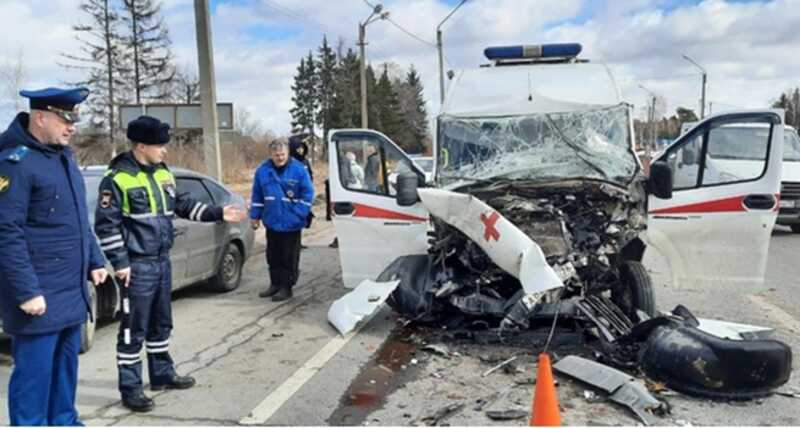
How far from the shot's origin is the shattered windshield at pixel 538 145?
6199 millimetres

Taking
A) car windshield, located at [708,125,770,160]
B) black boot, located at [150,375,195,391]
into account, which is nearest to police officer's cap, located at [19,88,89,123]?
black boot, located at [150,375,195,391]

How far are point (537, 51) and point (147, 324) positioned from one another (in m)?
5.52

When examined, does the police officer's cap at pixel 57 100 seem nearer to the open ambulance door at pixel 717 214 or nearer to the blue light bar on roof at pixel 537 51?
the open ambulance door at pixel 717 214

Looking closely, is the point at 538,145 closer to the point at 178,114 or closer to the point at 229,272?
the point at 229,272

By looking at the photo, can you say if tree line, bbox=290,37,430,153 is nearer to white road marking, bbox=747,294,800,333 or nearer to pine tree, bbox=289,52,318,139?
pine tree, bbox=289,52,318,139

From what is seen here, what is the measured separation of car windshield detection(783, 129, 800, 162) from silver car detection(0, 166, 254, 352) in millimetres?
10636

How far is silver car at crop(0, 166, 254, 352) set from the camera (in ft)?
19.6

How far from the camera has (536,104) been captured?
6.75m

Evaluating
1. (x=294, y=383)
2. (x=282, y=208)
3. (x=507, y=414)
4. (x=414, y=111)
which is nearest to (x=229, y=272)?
(x=282, y=208)

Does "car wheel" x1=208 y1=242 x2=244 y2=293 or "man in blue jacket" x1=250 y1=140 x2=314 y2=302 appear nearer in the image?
"man in blue jacket" x1=250 y1=140 x2=314 y2=302

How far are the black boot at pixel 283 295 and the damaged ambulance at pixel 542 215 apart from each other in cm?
116

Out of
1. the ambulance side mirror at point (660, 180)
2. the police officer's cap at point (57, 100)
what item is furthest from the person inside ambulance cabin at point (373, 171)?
the police officer's cap at point (57, 100)

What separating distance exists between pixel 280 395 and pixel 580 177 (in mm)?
2994

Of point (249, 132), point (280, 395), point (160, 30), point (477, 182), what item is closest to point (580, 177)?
point (477, 182)
